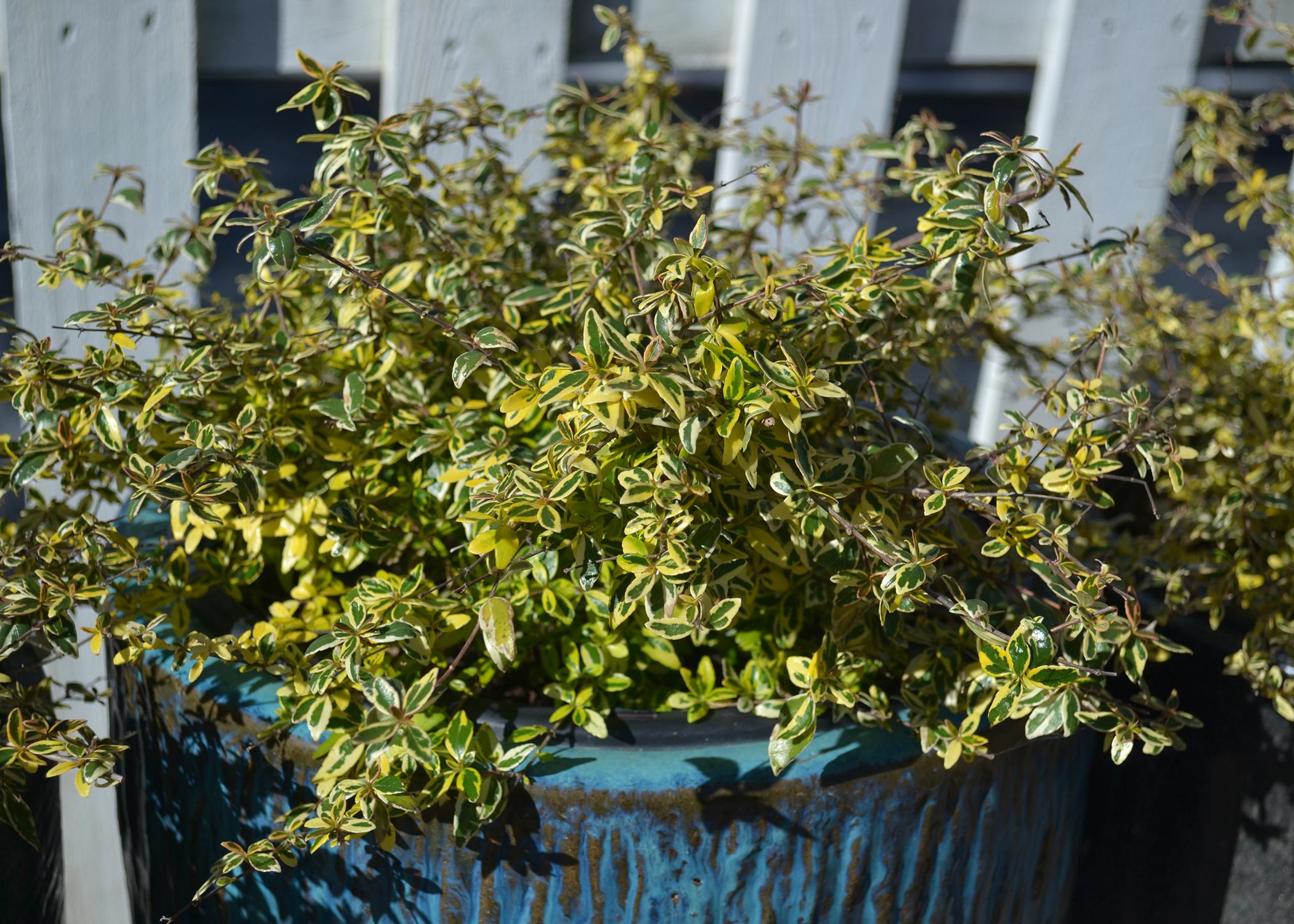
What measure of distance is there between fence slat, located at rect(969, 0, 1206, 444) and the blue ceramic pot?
1.21m

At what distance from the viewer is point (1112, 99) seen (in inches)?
82.9

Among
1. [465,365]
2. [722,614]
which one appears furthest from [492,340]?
[722,614]

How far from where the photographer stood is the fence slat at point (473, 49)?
167 cm

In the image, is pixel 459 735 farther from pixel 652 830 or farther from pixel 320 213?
pixel 320 213

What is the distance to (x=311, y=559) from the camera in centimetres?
106

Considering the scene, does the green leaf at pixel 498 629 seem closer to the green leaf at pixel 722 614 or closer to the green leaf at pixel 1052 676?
the green leaf at pixel 722 614

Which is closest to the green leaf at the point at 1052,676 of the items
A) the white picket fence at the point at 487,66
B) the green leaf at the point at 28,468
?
the white picket fence at the point at 487,66

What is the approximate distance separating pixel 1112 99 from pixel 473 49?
3.85ft

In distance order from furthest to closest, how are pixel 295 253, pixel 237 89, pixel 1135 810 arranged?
pixel 237 89, pixel 1135 810, pixel 295 253

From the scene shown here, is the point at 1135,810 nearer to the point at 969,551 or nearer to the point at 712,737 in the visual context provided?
the point at 969,551

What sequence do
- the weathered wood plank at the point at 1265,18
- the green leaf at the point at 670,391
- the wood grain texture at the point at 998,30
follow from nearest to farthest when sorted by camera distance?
the green leaf at the point at 670,391 → the wood grain texture at the point at 998,30 → the weathered wood plank at the point at 1265,18

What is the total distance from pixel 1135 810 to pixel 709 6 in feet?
4.46

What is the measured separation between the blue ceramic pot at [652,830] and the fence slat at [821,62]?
3.81 feet

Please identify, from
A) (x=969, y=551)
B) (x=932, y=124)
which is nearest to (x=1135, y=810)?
(x=969, y=551)
